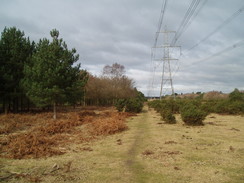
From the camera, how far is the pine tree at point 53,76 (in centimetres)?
1619

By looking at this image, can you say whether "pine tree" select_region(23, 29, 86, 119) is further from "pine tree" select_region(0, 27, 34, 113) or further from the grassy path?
the grassy path

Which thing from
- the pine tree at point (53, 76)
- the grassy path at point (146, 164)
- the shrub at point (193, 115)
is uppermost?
the pine tree at point (53, 76)

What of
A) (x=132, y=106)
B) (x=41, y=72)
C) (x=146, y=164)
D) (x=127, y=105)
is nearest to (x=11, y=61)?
(x=41, y=72)

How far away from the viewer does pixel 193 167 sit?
17.3 feet

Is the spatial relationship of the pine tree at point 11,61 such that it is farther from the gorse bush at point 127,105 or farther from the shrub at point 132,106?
the shrub at point 132,106

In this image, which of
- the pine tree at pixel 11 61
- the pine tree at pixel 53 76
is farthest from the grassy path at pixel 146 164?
the pine tree at pixel 11 61

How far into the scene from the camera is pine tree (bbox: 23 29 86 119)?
16188 mm

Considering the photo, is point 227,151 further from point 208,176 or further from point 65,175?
point 65,175

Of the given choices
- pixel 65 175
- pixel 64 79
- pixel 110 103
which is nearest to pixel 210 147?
pixel 65 175

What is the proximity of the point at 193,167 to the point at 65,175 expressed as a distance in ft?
11.7

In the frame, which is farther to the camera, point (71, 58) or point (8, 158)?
point (71, 58)

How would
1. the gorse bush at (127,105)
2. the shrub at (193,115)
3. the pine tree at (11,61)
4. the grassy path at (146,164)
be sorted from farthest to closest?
the gorse bush at (127,105) < the pine tree at (11,61) < the shrub at (193,115) < the grassy path at (146,164)

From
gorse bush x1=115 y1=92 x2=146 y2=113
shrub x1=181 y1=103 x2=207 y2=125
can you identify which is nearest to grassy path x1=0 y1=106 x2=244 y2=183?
shrub x1=181 y1=103 x2=207 y2=125

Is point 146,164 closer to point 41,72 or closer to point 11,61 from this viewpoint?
point 41,72
